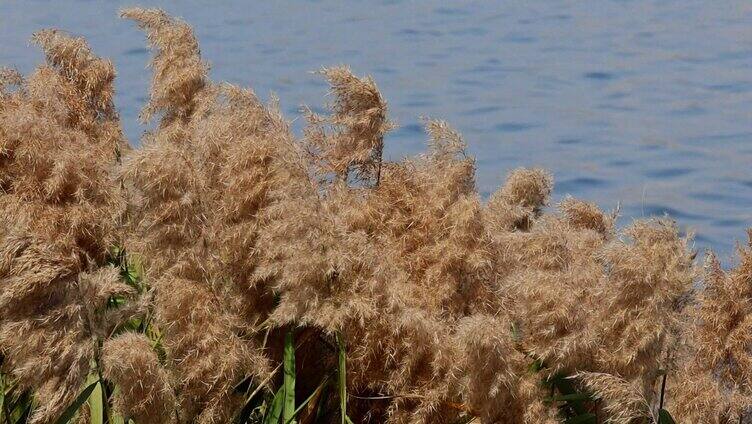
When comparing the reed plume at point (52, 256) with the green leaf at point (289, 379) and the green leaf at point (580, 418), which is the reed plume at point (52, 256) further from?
the green leaf at point (580, 418)

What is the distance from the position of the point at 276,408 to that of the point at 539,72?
7.85 m

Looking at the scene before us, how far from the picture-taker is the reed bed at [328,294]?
248 centimetres

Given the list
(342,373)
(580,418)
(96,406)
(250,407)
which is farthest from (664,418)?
(96,406)

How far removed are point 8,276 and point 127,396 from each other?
1.02ft

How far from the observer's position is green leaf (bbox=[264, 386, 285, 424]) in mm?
2868

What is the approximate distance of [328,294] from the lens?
262cm

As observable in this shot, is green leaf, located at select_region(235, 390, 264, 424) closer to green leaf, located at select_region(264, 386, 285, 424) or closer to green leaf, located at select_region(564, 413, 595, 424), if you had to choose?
green leaf, located at select_region(264, 386, 285, 424)

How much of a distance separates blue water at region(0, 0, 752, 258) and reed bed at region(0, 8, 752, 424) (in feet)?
7.16

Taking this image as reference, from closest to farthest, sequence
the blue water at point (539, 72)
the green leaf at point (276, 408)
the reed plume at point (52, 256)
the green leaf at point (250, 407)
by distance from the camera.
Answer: the reed plume at point (52, 256) < the green leaf at point (276, 408) < the green leaf at point (250, 407) < the blue water at point (539, 72)

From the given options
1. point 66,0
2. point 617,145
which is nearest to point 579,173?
point 617,145

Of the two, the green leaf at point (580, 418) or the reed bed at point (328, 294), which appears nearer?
the reed bed at point (328, 294)

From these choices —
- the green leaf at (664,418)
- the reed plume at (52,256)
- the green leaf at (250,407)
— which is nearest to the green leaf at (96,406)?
the reed plume at (52,256)

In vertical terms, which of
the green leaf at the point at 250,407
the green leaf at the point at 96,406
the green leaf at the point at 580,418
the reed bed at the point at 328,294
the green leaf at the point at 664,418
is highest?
the reed bed at the point at 328,294

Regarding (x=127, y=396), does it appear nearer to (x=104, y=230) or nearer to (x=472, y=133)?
(x=104, y=230)
